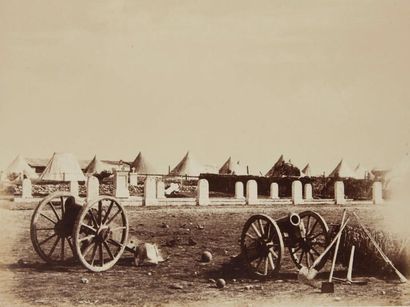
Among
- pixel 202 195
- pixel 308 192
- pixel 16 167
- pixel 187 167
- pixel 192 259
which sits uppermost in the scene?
pixel 187 167

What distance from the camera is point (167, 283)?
6.31m

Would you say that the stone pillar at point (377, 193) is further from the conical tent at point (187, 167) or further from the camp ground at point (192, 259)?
the camp ground at point (192, 259)

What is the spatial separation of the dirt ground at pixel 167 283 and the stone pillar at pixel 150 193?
3.65m

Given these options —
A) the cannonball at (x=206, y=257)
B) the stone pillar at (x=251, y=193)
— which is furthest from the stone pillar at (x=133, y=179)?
the cannonball at (x=206, y=257)

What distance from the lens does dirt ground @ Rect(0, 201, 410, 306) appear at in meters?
5.76

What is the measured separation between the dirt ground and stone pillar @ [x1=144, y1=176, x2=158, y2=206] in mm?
3654

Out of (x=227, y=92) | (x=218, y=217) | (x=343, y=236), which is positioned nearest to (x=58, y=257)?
(x=227, y=92)

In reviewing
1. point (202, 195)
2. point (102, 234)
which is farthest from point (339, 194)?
point (102, 234)

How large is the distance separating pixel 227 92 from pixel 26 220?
129 inches

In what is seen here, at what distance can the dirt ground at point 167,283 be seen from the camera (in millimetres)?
5758

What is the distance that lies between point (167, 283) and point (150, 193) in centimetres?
618

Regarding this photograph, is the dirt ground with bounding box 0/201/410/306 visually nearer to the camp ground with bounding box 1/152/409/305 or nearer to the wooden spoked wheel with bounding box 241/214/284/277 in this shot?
the camp ground with bounding box 1/152/409/305

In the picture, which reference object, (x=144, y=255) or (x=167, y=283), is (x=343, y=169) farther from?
(x=167, y=283)

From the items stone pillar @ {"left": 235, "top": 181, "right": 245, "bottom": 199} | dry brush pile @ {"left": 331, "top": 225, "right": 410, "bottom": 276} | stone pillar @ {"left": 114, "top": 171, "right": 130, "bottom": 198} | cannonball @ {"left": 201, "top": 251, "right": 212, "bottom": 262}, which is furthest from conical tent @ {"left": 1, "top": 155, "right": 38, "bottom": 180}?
stone pillar @ {"left": 235, "top": 181, "right": 245, "bottom": 199}
